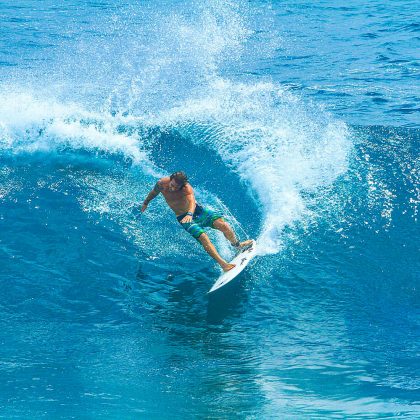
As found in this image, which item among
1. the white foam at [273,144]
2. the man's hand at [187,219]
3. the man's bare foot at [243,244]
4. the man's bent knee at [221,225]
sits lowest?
the man's bare foot at [243,244]

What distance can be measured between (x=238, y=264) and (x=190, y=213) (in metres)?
1.09

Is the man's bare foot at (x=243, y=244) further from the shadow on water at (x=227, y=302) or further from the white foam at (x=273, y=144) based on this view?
the shadow on water at (x=227, y=302)

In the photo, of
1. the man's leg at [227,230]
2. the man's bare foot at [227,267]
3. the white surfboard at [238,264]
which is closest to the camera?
the white surfboard at [238,264]

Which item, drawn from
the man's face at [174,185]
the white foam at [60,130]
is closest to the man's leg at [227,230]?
the man's face at [174,185]

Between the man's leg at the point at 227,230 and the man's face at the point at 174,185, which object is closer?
the man's face at the point at 174,185

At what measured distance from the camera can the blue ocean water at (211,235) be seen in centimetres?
775

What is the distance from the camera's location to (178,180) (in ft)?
32.8

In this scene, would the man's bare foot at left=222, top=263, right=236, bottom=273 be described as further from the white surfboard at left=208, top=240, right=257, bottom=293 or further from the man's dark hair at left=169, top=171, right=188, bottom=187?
the man's dark hair at left=169, top=171, right=188, bottom=187

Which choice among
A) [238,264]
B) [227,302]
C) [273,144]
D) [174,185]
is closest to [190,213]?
[174,185]

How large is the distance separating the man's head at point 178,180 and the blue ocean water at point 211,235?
46.7 inches

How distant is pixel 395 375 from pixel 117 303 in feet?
12.7

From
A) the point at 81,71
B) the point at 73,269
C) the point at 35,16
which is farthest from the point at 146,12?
the point at 73,269

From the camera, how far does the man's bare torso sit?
10.3 m

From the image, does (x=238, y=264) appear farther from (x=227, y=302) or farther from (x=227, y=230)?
(x=227, y=230)
